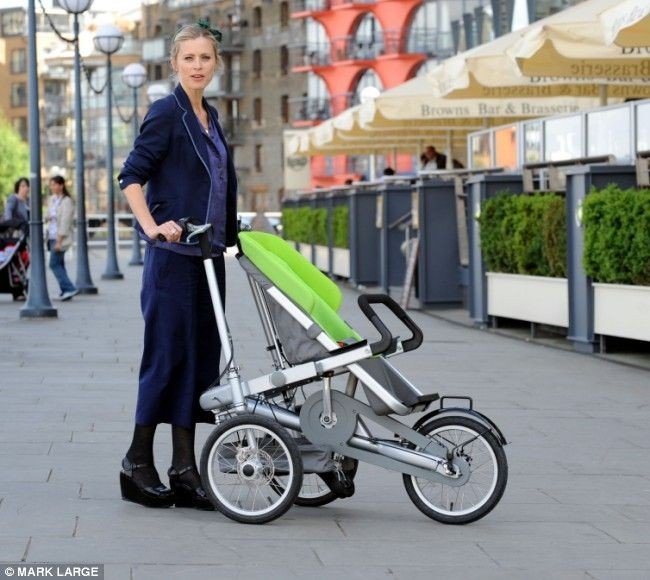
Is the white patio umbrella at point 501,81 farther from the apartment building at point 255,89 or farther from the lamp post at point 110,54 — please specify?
the apartment building at point 255,89

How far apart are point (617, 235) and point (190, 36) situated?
25.5 ft

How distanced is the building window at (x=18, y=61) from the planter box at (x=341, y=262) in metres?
125

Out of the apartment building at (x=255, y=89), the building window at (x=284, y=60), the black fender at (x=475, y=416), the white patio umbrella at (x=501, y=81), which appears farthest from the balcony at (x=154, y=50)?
the black fender at (x=475, y=416)

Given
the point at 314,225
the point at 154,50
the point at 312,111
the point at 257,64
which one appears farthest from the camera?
the point at 154,50

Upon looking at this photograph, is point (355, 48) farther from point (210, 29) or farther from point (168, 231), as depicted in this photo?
point (168, 231)

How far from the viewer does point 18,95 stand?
15425cm

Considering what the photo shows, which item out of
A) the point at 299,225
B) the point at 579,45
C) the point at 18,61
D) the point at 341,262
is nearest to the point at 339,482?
the point at 579,45

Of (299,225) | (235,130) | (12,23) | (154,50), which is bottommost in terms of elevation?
(299,225)

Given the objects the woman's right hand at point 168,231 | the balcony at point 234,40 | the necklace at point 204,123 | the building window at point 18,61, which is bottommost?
the woman's right hand at point 168,231

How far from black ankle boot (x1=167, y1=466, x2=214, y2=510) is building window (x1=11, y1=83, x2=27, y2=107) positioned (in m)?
147

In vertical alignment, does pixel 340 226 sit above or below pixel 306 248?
above

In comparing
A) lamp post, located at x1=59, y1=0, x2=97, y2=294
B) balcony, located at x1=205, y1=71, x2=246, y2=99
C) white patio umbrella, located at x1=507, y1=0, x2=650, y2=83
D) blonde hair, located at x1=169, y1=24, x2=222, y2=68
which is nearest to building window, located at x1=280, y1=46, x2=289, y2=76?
balcony, located at x1=205, y1=71, x2=246, y2=99

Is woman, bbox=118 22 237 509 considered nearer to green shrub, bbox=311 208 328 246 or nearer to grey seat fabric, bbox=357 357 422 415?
grey seat fabric, bbox=357 357 422 415

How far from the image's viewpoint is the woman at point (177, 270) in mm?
7715
